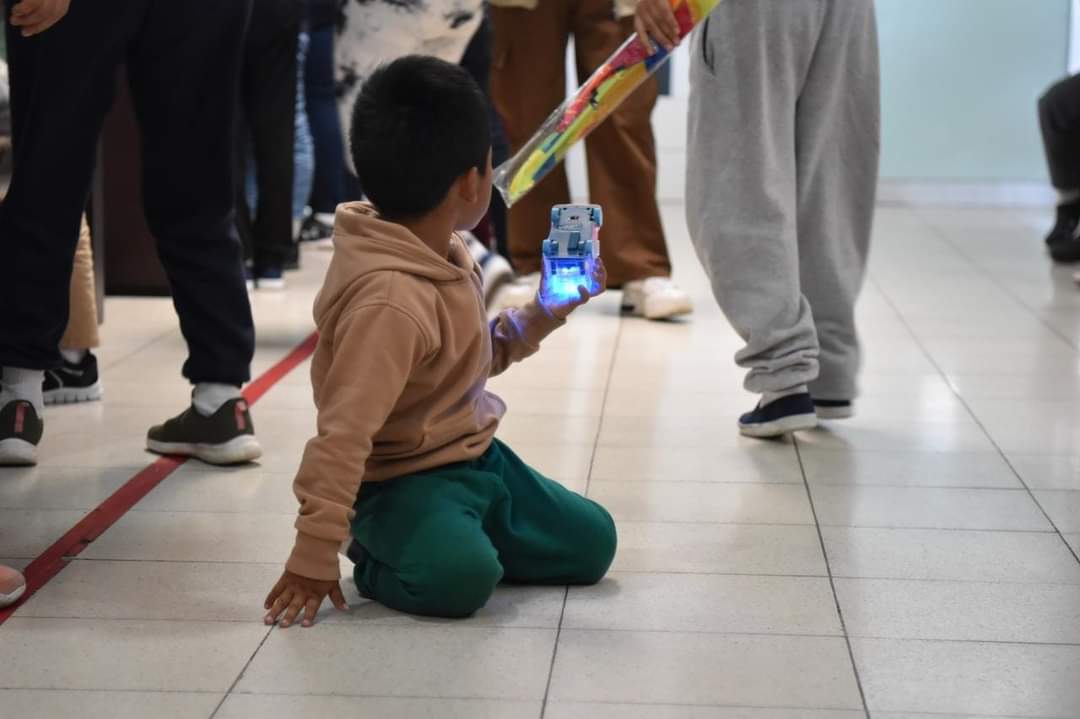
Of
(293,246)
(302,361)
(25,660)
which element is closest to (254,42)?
(293,246)

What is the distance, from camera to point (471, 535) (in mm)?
1828

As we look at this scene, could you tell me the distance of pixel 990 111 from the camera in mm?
7004

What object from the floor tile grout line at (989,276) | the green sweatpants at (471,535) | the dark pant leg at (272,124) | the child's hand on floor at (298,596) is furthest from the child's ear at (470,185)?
the dark pant leg at (272,124)

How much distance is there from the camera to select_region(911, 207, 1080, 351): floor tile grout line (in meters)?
3.79

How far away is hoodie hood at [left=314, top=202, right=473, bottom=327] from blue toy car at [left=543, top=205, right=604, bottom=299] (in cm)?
13

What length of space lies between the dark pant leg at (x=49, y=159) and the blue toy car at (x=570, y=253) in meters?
0.83

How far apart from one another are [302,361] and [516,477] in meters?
1.54

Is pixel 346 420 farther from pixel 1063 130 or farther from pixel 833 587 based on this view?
pixel 1063 130

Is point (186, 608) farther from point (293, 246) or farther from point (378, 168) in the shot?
point (293, 246)

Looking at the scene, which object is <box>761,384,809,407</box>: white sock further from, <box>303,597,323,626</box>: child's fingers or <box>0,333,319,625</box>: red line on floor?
<box>303,597,323,626</box>: child's fingers

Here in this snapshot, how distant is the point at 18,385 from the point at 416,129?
40.6 inches

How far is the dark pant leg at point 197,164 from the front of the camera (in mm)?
2406

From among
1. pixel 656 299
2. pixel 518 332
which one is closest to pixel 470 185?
pixel 518 332

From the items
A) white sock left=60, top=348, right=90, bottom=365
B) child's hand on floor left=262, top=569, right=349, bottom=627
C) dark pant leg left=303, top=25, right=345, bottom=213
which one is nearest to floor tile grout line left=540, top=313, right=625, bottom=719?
child's hand on floor left=262, top=569, right=349, bottom=627
